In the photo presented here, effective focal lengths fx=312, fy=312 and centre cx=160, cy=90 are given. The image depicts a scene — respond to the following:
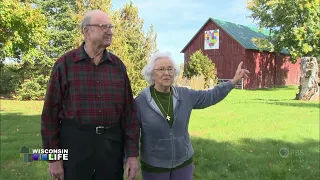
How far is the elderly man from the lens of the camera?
8.15 feet

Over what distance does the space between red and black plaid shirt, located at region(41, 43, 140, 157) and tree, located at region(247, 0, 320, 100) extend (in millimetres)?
27917

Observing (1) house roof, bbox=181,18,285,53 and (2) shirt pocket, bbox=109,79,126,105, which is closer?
(2) shirt pocket, bbox=109,79,126,105

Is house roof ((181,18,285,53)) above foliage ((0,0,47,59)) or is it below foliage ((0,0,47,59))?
above

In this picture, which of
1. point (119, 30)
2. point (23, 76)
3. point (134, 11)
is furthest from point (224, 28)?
point (23, 76)

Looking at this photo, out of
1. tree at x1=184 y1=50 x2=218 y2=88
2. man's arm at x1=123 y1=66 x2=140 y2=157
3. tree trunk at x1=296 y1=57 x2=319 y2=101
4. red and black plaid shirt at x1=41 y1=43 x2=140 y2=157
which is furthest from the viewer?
tree at x1=184 y1=50 x2=218 y2=88

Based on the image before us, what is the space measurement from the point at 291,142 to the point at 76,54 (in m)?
5.89

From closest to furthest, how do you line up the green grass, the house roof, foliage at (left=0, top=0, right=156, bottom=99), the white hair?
the white hair → the green grass → foliage at (left=0, top=0, right=156, bottom=99) → the house roof

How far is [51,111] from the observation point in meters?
2.49

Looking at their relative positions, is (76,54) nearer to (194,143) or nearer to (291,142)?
(194,143)

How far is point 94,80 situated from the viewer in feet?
8.30

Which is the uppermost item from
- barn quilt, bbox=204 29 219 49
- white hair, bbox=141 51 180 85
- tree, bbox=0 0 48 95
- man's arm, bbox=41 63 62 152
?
barn quilt, bbox=204 29 219 49

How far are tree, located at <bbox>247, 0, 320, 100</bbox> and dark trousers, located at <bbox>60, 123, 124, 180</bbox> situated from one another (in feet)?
91.7

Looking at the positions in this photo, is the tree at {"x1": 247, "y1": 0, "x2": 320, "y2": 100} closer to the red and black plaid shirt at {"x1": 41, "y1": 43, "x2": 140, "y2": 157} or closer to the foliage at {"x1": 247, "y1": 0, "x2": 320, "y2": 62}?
the foliage at {"x1": 247, "y1": 0, "x2": 320, "y2": 62}

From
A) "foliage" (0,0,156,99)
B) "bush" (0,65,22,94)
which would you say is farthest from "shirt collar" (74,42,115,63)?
"bush" (0,65,22,94)
